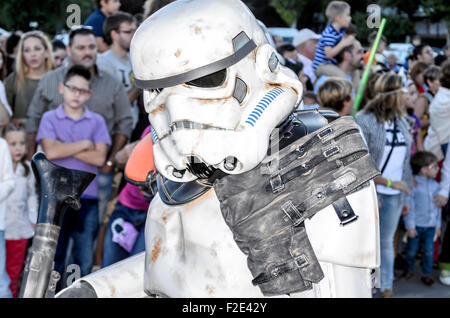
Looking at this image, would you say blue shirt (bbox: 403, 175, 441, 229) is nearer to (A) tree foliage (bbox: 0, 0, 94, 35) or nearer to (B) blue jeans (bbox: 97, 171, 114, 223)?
(B) blue jeans (bbox: 97, 171, 114, 223)

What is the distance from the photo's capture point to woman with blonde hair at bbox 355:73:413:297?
5.92 meters

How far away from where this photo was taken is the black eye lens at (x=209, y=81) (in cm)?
214

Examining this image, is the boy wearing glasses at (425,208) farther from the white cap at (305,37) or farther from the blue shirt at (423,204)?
the white cap at (305,37)

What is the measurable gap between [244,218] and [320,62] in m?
5.29

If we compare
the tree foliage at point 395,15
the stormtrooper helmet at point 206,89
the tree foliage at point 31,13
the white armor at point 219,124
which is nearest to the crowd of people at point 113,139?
the white armor at point 219,124

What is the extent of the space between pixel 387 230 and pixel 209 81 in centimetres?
422

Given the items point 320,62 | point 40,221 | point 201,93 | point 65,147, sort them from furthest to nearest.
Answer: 1. point 320,62
2. point 65,147
3. point 40,221
4. point 201,93

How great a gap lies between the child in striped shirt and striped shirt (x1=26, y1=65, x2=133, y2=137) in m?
2.02

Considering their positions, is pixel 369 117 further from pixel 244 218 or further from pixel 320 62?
pixel 244 218

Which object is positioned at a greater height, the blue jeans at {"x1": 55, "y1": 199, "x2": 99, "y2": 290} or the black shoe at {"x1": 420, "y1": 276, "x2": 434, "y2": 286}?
the blue jeans at {"x1": 55, "y1": 199, "x2": 99, "y2": 290}

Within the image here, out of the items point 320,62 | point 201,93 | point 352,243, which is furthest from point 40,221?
point 320,62

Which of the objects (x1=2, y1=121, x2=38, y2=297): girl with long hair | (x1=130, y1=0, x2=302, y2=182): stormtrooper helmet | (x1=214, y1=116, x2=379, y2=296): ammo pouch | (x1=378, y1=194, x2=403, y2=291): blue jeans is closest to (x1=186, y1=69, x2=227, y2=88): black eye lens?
(x1=130, y1=0, x2=302, y2=182): stormtrooper helmet

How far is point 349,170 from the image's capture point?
2.14 metres

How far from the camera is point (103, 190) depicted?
229 inches
